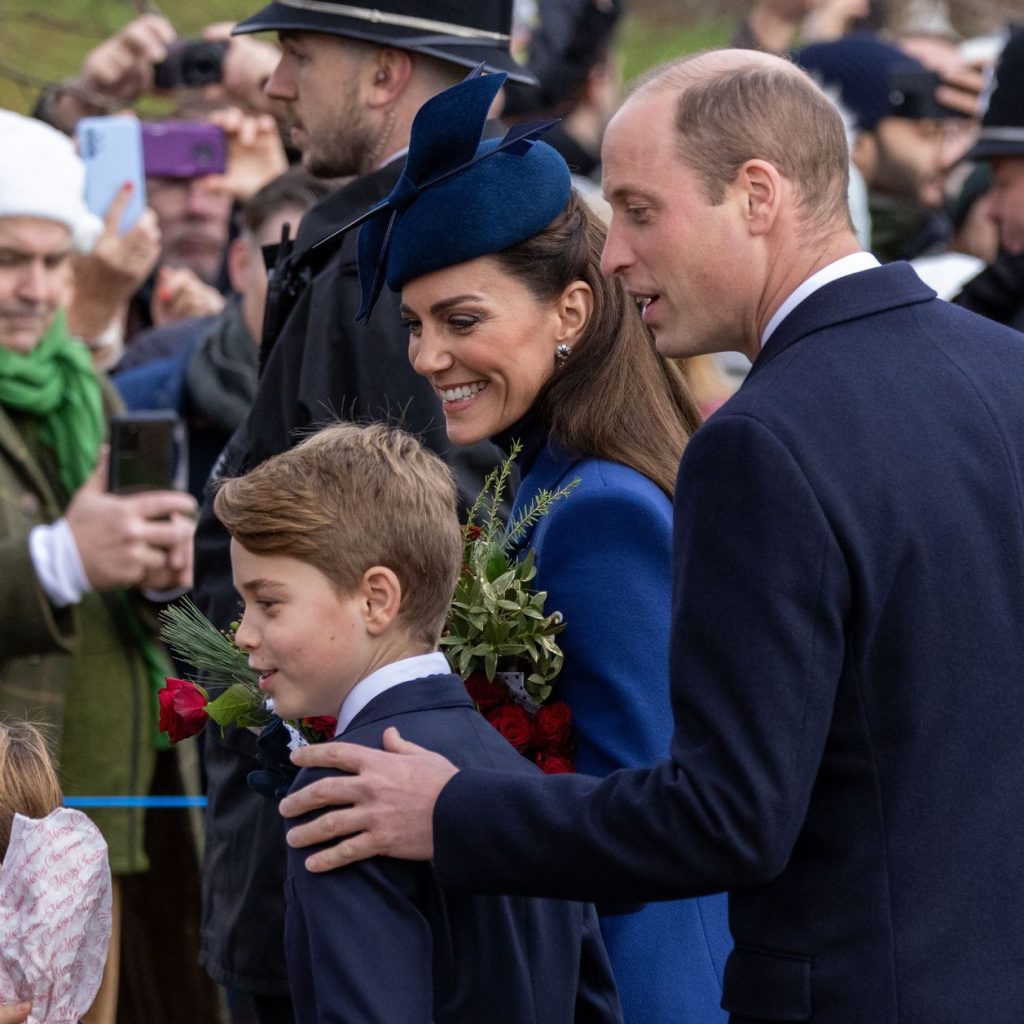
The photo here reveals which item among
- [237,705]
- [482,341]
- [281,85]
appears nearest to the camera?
[237,705]

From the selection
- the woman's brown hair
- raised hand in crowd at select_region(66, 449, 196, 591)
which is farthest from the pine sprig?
raised hand in crowd at select_region(66, 449, 196, 591)

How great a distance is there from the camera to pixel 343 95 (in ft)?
12.7

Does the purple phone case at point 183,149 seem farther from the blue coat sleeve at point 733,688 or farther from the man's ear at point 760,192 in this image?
the blue coat sleeve at point 733,688

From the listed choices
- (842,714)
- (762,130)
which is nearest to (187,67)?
(762,130)

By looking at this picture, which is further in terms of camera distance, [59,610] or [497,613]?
[59,610]

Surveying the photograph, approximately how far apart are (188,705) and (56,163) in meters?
2.55

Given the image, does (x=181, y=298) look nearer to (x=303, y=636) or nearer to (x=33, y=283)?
(x=33, y=283)

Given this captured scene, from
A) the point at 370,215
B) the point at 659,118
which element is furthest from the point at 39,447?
the point at 659,118

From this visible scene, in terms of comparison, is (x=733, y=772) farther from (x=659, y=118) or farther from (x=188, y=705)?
(x=188, y=705)

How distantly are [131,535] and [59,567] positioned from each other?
20cm

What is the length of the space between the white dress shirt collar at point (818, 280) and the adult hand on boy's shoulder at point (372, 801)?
0.69 m

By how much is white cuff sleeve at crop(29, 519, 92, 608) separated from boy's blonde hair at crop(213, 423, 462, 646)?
2.04m

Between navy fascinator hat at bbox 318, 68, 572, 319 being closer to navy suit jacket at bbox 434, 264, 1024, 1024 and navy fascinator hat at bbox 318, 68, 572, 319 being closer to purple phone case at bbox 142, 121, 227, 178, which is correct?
navy suit jacket at bbox 434, 264, 1024, 1024

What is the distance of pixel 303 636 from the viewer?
8.66 ft
